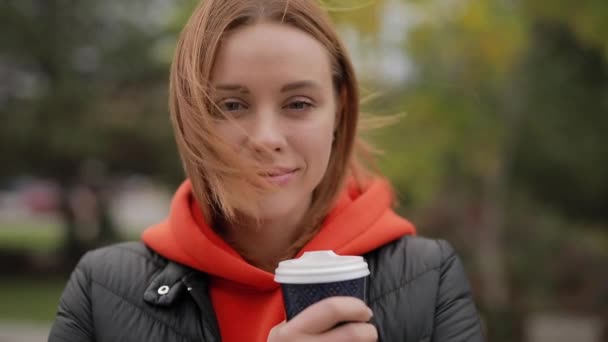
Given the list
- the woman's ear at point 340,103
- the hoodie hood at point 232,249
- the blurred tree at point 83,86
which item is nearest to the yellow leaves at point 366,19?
the woman's ear at point 340,103

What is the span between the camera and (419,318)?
1.66 m

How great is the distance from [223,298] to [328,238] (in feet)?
1.02

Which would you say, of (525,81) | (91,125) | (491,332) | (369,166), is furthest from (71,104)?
(369,166)

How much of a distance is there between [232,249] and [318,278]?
0.56m

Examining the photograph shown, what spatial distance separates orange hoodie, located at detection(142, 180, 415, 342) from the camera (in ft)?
5.41

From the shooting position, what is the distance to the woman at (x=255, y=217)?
1.55 meters

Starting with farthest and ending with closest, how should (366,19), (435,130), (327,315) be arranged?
(435,130) < (366,19) < (327,315)

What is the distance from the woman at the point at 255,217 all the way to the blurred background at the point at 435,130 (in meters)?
0.56

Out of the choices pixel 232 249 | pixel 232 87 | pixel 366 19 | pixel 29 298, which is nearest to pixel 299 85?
pixel 232 87

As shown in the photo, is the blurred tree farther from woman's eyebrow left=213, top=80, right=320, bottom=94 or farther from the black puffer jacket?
woman's eyebrow left=213, top=80, right=320, bottom=94

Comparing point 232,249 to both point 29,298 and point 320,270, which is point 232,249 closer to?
point 320,270

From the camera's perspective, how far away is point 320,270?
4.01 feet

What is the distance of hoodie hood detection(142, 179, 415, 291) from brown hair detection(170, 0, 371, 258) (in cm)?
6

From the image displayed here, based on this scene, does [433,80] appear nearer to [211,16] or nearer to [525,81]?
[525,81]
